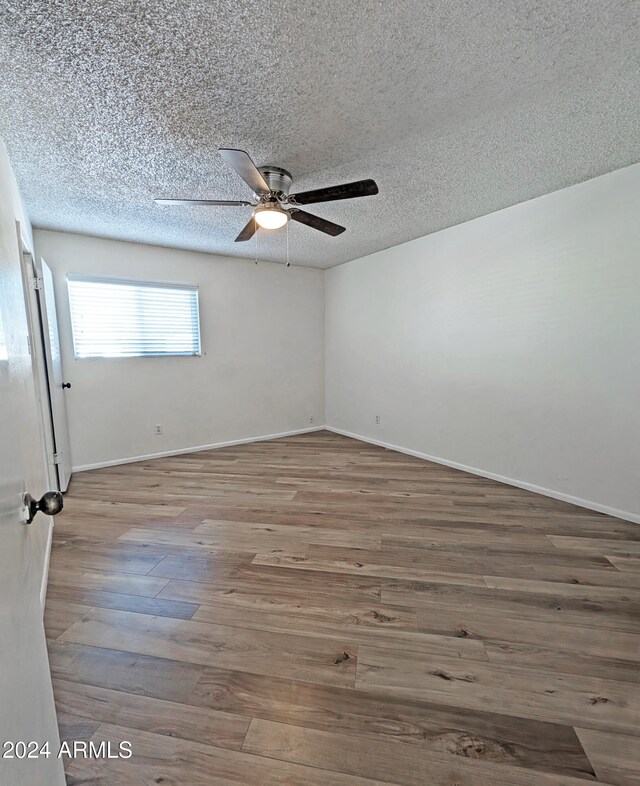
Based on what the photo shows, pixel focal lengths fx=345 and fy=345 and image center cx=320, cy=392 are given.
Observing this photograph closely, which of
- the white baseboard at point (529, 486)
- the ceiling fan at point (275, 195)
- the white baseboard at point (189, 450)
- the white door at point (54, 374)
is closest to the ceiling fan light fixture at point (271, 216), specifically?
the ceiling fan at point (275, 195)

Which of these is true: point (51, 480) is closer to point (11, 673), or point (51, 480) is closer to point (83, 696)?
point (83, 696)

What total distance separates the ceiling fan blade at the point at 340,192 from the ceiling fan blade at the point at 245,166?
9.2 inches

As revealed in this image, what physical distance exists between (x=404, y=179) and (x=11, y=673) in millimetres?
3037

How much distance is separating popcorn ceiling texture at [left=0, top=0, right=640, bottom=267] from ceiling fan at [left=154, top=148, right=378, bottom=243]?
0.42 feet

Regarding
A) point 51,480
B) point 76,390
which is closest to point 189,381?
point 76,390

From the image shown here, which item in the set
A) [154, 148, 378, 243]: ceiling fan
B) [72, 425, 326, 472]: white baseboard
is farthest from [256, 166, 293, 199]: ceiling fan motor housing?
[72, 425, 326, 472]: white baseboard

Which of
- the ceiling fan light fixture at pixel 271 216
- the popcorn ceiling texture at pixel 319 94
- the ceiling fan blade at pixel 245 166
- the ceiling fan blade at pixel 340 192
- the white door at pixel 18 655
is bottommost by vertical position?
the white door at pixel 18 655

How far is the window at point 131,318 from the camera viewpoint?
3.72m

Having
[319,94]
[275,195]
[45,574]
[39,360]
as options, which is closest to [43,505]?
[45,574]

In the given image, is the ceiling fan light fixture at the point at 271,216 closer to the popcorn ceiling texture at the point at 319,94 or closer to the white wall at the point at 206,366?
the popcorn ceiling texture at the point at 319,94

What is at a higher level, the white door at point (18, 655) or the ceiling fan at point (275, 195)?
the ceiling fan at point (275, 195)

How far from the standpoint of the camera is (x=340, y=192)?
6.70 ft

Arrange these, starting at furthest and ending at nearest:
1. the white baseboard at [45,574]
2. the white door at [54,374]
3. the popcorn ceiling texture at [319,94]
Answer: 1. the white door at [54,374]
2. the white baseboard at [45,574]
3. the popcorn ceiling texture at [319,94]

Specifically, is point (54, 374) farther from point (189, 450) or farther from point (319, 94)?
point (319, 94)
